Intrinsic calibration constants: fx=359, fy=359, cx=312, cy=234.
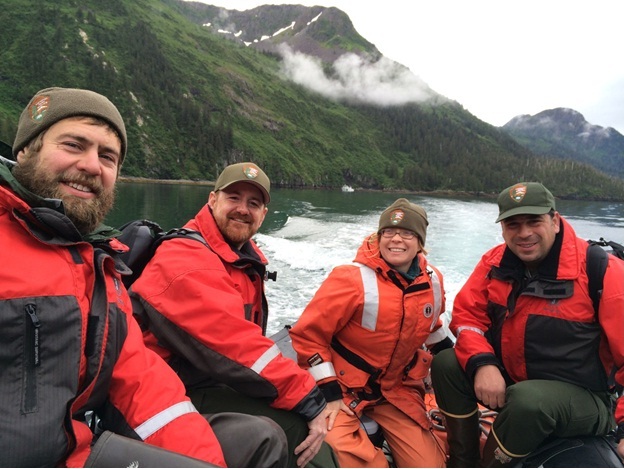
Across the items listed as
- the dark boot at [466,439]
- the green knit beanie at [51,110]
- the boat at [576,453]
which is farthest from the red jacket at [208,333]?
the boat at [576,453]

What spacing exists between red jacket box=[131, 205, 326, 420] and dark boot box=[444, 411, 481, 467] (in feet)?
5.00

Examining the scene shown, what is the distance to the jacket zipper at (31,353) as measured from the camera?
4.56 feet

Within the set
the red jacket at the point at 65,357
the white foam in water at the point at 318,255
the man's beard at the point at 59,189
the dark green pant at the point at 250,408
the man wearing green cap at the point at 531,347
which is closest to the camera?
the red jacket at the point at 65,357

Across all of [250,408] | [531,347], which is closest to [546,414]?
[531,347]

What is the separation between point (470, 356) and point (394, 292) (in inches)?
32.9

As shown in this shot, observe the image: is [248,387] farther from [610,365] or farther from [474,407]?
[610,365]

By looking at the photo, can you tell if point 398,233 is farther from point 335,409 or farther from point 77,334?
point 77,334

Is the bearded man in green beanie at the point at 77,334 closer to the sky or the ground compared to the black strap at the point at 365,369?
closer to the sky

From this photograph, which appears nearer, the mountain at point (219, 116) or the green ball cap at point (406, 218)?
the green ball cap at point (406, 218)

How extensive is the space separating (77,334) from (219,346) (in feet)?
3.01

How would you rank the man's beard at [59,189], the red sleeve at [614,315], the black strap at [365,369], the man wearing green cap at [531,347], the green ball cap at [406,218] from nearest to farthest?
the man's beard at [59,189] → the red sleeve at [614,315] → the man wearing green cap at [531,347] → the black strap at [365,369] → the green ball cap at [406,218]

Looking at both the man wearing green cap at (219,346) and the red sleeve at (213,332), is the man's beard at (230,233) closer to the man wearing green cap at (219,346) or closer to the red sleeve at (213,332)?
the man wearing green cap at (219,346)

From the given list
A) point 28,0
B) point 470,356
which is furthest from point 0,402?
point 28,0

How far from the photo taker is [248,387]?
239 centimetres
